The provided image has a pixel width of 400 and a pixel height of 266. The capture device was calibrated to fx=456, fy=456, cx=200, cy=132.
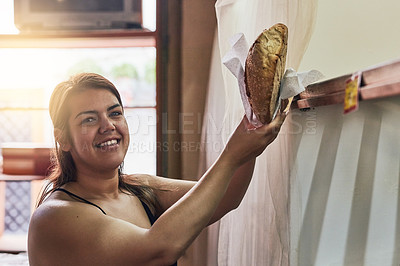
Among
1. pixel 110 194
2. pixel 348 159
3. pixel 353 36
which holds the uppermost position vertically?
pixel 353 36

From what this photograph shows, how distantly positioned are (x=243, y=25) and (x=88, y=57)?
126cm

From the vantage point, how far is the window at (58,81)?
2553 mm

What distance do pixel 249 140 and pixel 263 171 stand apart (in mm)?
520

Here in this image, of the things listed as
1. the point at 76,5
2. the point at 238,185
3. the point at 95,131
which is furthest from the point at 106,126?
the point at 76,5

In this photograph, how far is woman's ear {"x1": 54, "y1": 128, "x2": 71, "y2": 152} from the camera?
134 cm

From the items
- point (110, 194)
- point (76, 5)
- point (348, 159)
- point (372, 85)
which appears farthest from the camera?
point (76, 5)

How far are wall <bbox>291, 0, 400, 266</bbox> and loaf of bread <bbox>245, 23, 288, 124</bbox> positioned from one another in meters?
0.27

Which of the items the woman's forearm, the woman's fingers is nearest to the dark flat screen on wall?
the woman's forearm

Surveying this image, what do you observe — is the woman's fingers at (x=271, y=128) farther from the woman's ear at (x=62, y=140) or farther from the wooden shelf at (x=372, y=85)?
the woman's ear at (x=62, y=140)

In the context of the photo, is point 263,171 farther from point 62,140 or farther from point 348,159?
point 62,140

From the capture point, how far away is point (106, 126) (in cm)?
129

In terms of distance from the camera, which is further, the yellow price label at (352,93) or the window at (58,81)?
the window at (58,81)

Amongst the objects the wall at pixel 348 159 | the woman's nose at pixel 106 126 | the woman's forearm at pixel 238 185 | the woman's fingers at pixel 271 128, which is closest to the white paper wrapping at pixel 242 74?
the woman's fingers at pixel 271 128

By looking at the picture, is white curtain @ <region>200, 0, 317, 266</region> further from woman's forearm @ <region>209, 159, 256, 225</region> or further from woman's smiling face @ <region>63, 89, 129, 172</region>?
woman's smiling face @ <region>63, 89, 129, 172</region>
